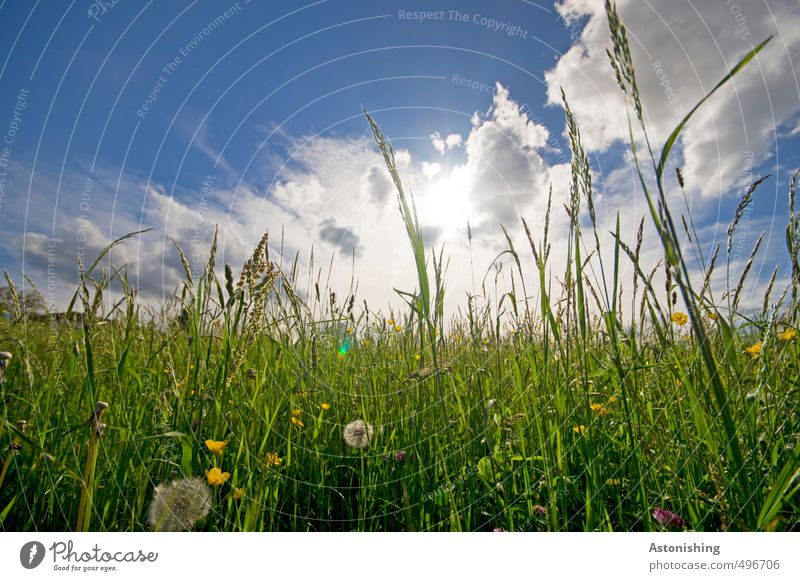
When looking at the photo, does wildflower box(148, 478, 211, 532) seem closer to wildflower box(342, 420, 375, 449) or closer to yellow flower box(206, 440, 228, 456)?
yellow flower box(206, 440, 228, 456)

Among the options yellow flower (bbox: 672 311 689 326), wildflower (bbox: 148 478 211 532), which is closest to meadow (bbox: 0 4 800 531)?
wildflower (bbox: 148 478 211 532)

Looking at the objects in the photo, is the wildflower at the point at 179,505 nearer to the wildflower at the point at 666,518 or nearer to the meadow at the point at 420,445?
the meadow at the point at 420,445

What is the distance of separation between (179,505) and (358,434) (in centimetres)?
72

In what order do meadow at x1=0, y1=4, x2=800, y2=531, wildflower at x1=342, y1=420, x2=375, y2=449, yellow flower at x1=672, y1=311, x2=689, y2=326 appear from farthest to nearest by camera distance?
yellow flower at x1=672, y1=311, x2=689, y2=326 < wildflower at x1=342, y1=420, x2=375, y2=449 < meadow at x1=0, y1=4, x2=800, y2=531

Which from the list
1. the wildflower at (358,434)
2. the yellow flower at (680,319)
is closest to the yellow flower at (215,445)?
the wildflower at (358,434)

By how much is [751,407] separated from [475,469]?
864mm

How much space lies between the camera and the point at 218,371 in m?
1.52

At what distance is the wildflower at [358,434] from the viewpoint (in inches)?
66.0

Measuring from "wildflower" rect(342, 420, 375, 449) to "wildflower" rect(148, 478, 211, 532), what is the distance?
595 millimetres

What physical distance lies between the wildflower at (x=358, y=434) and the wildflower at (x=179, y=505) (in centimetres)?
59

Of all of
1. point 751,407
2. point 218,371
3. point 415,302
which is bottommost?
point 751,407

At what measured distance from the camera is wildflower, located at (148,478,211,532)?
1.14m
